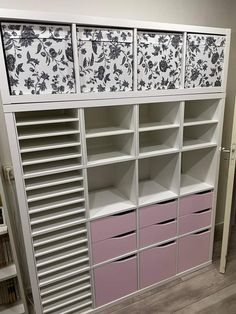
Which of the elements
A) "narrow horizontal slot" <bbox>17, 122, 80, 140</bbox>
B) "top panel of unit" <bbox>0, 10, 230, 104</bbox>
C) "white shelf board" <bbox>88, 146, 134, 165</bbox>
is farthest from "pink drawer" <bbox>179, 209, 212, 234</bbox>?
"narrow horizontal slot" <bbox>17, 122, 80, 140</bbox>

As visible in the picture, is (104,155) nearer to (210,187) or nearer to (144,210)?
(144,210)

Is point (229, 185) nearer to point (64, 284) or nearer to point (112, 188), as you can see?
point (112, 188)

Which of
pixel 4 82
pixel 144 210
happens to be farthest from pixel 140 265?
pixel 4 82

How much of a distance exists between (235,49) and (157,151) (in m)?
1.38

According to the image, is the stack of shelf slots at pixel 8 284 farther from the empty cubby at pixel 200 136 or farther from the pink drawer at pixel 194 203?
the empty cubby at pixel 200 136

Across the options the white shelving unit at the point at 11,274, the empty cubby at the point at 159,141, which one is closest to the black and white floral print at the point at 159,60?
the empty cubby at the point at 159,141

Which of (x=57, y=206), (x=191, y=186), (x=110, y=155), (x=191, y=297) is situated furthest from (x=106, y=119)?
(x=191, y=297)

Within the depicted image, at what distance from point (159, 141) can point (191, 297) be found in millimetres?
1279

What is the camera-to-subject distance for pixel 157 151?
5.88 feet

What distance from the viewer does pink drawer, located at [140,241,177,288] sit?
1.94 m

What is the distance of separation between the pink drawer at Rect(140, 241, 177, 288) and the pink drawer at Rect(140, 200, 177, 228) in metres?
0.24

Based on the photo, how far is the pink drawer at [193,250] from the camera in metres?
2.09

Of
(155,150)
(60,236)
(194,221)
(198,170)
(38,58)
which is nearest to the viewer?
(38,58)

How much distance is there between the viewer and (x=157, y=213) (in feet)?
6.19
